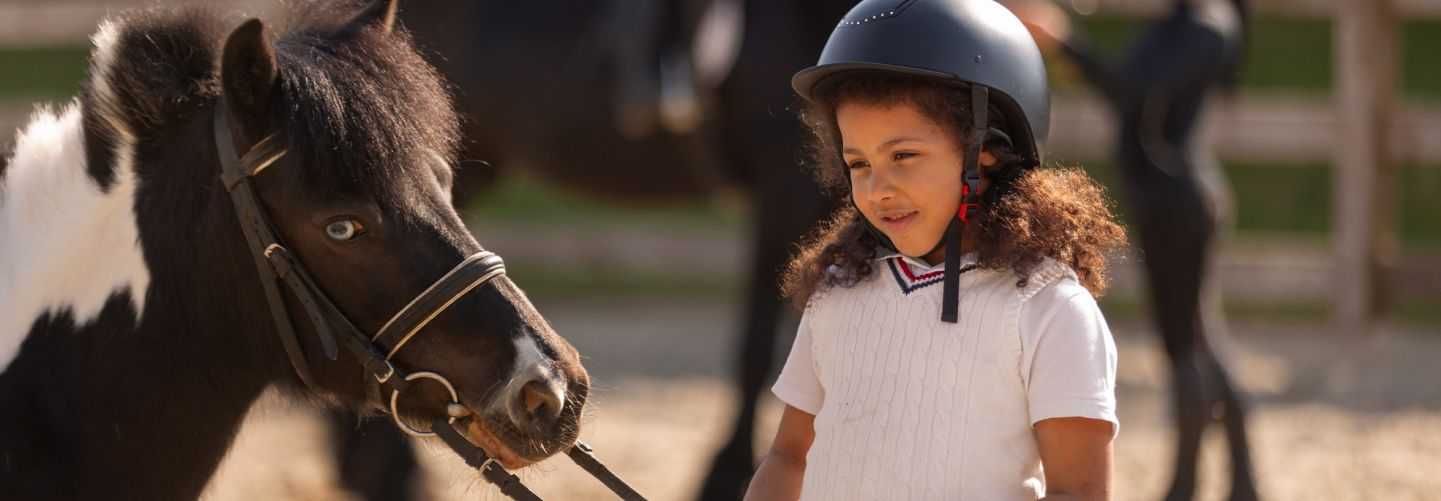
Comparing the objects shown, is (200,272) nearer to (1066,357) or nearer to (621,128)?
(1066,357)

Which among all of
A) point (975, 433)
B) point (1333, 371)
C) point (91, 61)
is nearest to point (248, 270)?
point (91, 61)

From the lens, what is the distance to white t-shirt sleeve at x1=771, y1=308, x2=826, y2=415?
7.59ft

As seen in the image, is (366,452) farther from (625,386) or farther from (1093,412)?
(1093,412)

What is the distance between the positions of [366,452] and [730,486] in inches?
44.7

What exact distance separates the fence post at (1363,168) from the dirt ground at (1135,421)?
227mm

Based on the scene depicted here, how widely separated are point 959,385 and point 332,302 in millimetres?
929

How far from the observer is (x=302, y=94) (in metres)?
2.27

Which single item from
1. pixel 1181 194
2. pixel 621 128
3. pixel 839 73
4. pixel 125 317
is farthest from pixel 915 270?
pixel 621 128

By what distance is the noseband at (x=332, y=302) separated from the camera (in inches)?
88.5

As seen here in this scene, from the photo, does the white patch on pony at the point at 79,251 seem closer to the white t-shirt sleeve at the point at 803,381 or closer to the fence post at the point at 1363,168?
the white t-shirt sleeve at the point at 803,381

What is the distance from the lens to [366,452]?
4.75m

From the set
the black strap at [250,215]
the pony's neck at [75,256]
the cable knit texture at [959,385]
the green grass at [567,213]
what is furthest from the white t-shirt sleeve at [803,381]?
the green grass at [567,213]

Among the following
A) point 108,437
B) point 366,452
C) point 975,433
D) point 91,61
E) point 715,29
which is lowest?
point 366,452

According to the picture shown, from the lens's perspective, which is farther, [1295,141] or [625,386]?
[1295,141]
